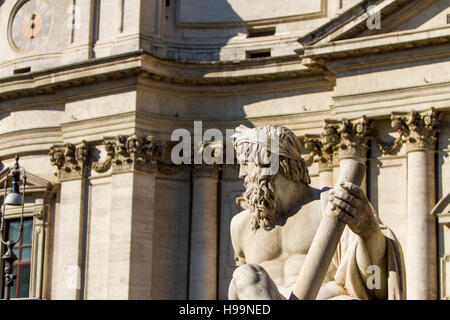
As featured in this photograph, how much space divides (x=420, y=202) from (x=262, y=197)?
18.8 metres

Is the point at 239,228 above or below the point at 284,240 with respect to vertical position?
above

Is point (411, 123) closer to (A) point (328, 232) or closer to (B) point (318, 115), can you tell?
(B) point (318, 115)

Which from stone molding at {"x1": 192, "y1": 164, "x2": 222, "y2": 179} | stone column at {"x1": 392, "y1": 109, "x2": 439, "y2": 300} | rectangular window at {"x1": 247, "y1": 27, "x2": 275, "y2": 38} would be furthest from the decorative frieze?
rectangular window at {"x1": 247, "y1": 27, "x2": 275, "y2": 38}

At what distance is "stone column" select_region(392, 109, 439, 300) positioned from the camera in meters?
27.0

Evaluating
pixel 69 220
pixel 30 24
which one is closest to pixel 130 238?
pixel 69 220

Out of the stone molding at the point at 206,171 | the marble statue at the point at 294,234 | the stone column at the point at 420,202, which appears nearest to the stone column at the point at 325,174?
the stone column at the point at 420,202

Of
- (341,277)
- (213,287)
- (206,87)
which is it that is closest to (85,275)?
(213,287)

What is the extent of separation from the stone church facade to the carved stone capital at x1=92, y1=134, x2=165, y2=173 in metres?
0.04

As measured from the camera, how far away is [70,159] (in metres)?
32.3

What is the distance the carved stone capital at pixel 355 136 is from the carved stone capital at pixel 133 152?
5.29 metres

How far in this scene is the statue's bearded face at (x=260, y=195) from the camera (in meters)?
9.09

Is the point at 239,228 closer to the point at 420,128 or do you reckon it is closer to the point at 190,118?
the point at 420,128

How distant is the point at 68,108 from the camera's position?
32.8 m

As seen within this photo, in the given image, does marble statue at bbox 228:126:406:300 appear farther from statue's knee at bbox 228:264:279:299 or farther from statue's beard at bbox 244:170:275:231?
statue's knee at bbox 228:264:279:299
